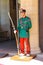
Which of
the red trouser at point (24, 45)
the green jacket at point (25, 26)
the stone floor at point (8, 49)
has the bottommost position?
the stone floor at point (8, 49)

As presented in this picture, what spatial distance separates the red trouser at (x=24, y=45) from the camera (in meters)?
6.93

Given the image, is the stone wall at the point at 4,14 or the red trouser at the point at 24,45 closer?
the red trouser at the point at 24,45

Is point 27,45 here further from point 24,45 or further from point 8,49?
point 8,49

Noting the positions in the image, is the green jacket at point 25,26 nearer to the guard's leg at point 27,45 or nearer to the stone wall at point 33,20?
the guard's leg at point 27,45

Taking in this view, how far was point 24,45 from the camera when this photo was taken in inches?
277

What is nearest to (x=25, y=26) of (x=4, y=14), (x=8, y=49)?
(x=8, y=49)

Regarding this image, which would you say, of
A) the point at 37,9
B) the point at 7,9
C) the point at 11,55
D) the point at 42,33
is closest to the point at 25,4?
the point at 37,9

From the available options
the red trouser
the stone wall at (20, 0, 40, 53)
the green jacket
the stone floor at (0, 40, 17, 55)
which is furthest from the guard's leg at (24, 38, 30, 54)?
the stone floor at (0, 40, 17, 55)

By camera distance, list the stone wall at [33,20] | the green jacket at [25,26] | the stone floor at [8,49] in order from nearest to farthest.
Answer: the green jacket at [25,26], the stone wall at [33,20], the stone floor at [8,49]

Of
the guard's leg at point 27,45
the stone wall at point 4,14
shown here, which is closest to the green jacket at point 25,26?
the guard's leg at point 27,45

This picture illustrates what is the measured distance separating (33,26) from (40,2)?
90 centimetres

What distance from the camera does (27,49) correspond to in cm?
698

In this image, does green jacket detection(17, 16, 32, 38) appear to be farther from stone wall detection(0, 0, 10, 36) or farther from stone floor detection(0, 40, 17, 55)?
stone wall detection(0, 0, 10, 36)

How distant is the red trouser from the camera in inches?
273
